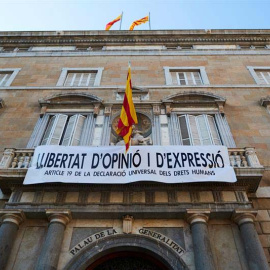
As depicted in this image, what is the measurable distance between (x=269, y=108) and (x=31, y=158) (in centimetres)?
1087

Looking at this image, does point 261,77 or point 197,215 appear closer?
point 197,215

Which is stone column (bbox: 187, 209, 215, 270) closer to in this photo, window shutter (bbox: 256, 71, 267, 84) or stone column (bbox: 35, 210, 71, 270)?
stone column (bbox: 35, 210, 71, 270)

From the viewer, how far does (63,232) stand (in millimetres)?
9070

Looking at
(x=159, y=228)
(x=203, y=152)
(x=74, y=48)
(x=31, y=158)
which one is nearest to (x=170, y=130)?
(x=203, y=152)

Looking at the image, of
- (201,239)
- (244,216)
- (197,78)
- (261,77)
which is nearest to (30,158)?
(201,239)

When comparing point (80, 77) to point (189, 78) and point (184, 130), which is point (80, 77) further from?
point (184, 130)

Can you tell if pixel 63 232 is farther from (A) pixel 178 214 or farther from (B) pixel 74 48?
(B) pixel 74 48

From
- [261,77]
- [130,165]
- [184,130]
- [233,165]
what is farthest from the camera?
[261,77]

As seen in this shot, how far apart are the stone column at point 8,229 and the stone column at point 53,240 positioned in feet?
3.22

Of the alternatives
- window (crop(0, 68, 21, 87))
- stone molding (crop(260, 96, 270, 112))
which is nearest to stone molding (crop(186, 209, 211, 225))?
stone molding (crop(260, 96, 270, 112))

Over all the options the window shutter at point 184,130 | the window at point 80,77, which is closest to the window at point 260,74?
the window shutter at point 184,130

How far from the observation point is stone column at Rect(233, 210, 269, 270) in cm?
806

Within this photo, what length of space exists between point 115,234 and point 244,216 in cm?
403

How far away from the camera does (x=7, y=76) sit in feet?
56.2
